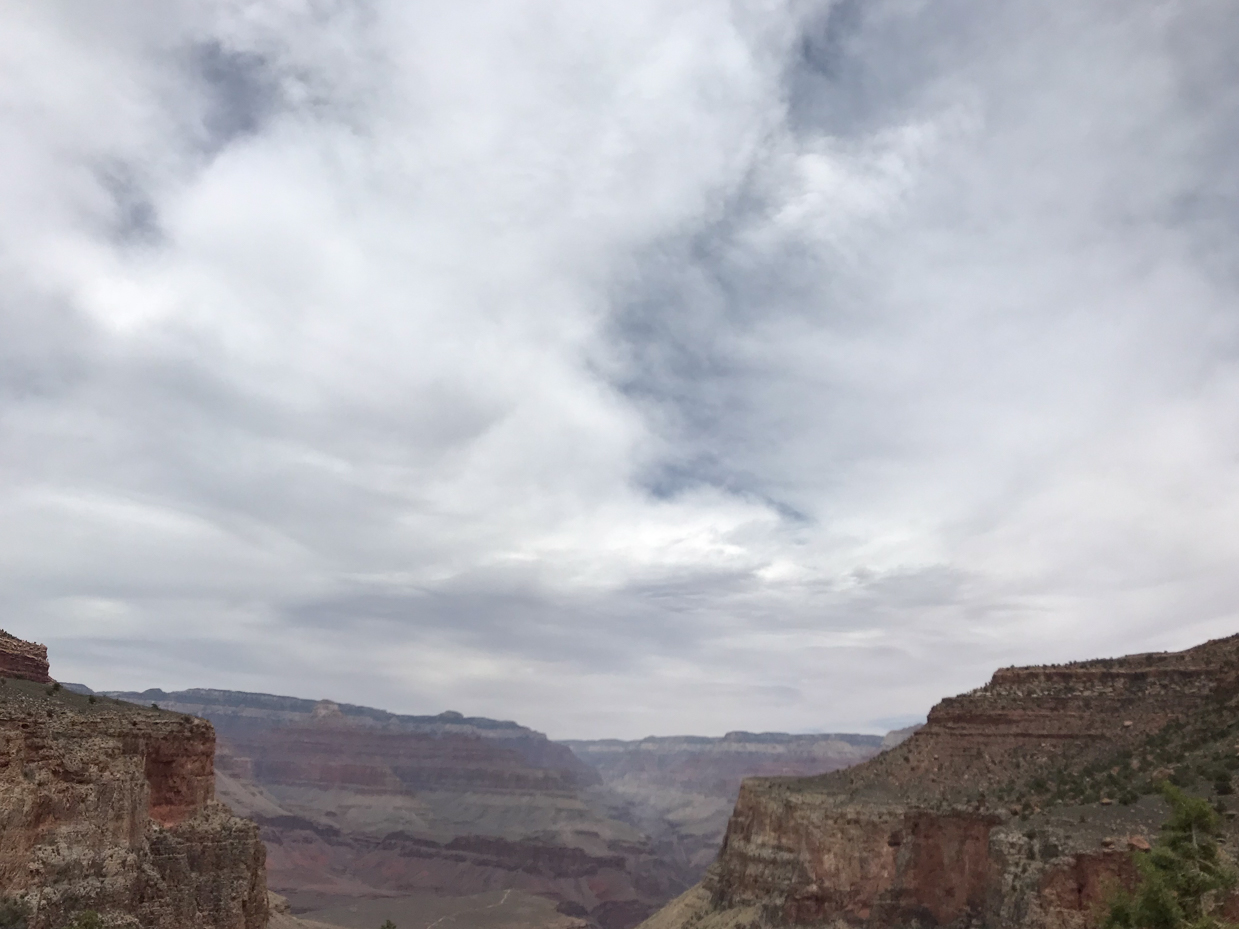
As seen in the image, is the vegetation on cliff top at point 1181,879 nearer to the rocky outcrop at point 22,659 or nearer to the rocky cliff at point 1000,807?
the rocky cliff at point 1000,807

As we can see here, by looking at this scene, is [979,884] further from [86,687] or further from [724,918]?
[86,687]

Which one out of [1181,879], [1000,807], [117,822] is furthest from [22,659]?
[1000,807]

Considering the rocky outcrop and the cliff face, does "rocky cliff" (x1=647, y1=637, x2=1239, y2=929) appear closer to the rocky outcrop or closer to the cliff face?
the cliff face

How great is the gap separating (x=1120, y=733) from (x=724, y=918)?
2630 centimetres

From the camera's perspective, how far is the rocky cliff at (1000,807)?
33.4 metres

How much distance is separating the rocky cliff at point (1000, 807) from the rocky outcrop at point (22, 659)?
128 ft

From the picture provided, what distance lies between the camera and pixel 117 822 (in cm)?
2681

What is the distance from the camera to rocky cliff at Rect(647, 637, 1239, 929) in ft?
110

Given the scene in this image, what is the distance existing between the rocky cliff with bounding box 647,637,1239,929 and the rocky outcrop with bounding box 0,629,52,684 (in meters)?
39.1

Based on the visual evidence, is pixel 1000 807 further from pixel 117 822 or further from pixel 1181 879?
pixel 117 822

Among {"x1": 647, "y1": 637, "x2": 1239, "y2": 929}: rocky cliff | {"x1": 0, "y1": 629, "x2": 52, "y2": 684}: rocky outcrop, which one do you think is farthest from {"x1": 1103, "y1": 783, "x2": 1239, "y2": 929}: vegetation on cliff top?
{"x1": 0, "y1": 629, "x2": 52, "y2": 684}: rocky outcrop

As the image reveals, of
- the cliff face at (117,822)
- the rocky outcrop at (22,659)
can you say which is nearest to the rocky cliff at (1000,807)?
the cliff face at (117,822)

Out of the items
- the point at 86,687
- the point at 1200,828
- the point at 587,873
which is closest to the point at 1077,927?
the point at 1200,828

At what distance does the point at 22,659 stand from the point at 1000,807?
44783mm
